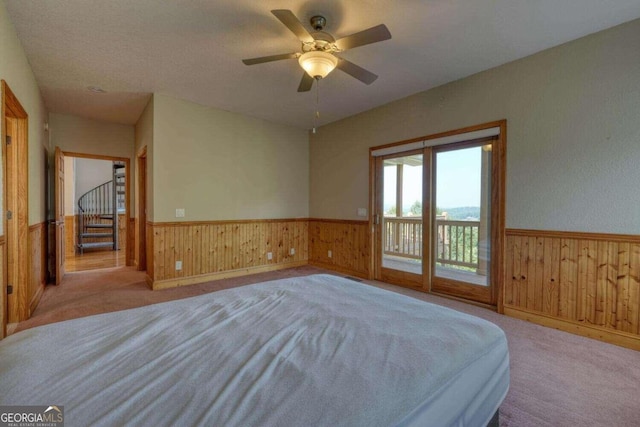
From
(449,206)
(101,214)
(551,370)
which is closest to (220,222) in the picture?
(449,206)

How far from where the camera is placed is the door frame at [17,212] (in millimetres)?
2559

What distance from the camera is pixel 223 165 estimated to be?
445 centimetres

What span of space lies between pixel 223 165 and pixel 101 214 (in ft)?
18.3

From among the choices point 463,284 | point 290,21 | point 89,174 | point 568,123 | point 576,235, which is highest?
point 290,21

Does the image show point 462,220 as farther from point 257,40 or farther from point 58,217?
point 58,217

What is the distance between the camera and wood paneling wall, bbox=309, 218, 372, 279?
4500mm

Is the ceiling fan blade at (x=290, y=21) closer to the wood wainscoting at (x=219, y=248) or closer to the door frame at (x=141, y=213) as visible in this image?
the wood wainscoting at (x=219, y=248)

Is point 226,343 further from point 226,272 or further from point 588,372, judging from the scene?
point 226,272

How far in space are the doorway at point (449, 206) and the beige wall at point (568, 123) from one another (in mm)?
188

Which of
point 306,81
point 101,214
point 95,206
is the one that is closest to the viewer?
point 306,81

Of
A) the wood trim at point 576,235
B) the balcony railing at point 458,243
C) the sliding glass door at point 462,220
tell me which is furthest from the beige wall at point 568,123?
the balcony railing at point 458,243

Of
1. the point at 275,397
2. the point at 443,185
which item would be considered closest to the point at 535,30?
the point at 443,185

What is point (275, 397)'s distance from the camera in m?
0.82

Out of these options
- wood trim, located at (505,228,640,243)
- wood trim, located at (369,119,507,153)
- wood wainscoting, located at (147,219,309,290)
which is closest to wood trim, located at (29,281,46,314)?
wood wainscoting, located at (147,219,309,290)
